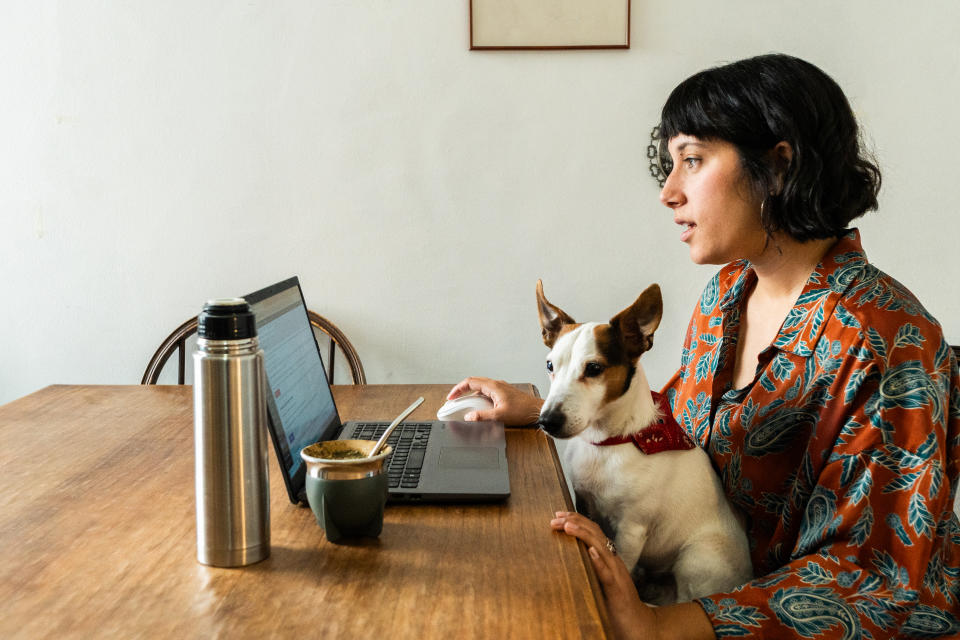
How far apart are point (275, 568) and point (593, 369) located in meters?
0.54

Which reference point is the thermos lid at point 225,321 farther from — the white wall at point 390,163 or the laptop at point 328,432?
the white wall at point 390,163

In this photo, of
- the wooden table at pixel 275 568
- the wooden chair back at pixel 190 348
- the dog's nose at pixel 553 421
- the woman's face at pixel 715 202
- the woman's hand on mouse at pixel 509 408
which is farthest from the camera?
the wooden chair back at pixel 190 348

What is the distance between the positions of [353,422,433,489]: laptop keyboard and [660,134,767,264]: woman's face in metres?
0.52

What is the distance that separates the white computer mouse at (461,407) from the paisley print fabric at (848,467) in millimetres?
402

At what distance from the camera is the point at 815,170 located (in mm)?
1160

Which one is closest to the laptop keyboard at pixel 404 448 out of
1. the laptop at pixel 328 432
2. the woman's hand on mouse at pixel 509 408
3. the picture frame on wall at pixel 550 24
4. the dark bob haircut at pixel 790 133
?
the laptop at pixel 328 432

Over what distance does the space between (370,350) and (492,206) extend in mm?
594

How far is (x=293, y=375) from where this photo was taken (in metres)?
1.05

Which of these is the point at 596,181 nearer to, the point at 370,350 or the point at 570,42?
the point at 570,42

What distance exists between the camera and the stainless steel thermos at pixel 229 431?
0.72 meters

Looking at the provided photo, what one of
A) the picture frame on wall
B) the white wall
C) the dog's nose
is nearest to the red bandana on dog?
the dog's nose

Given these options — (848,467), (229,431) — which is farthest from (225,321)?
(848,467)

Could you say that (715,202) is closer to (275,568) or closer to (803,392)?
(803,392)

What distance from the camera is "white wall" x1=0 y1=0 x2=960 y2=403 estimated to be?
7.75ft
